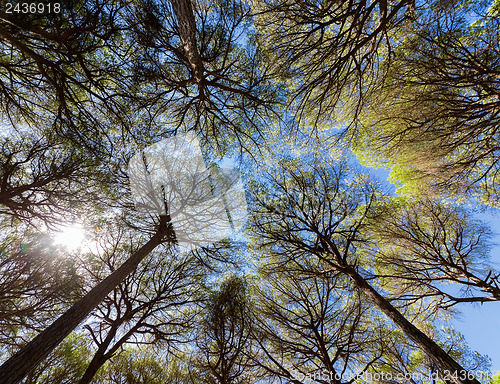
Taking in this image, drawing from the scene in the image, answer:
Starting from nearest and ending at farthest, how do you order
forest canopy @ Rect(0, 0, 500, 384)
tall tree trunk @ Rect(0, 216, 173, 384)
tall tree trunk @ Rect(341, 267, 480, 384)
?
tall tree trunk @ Rect(0, 216, 173, 384) < tall tree trunk @ Rect(341, 267, 480, 384) < forest canopy @ Rect(0, 0, 500, 384)

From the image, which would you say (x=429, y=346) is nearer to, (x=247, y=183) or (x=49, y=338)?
(x=247, y=183)

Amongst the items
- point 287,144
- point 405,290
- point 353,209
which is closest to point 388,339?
point 405,290

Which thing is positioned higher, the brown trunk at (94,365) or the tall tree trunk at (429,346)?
the tall tree trunk at (429,346)

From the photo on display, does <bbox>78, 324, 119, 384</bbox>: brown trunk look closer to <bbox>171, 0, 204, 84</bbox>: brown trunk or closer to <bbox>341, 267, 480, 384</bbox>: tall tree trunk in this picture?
<bbox>341, 267, 480, 384</bbox>: tall tree trunk

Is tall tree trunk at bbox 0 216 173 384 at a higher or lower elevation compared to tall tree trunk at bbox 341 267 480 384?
lower

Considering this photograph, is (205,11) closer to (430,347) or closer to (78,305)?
(78,305)

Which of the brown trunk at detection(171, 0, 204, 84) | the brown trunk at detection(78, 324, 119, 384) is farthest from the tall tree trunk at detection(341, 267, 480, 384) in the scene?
the brown trunk at detection(78, 324, 119, 384)

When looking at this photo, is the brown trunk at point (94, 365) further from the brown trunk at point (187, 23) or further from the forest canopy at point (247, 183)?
the brown trunk at point (187, 23)

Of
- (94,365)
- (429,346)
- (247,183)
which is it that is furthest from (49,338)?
(429,346)

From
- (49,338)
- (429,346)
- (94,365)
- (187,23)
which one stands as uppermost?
(187,23)

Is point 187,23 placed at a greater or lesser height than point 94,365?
greater

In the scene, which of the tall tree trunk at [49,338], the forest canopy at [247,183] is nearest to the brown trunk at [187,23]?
Result: the forest canopy at [247,183]

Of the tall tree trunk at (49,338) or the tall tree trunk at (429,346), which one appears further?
the tall tree trunk at (429,346)

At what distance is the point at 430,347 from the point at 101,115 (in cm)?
877
